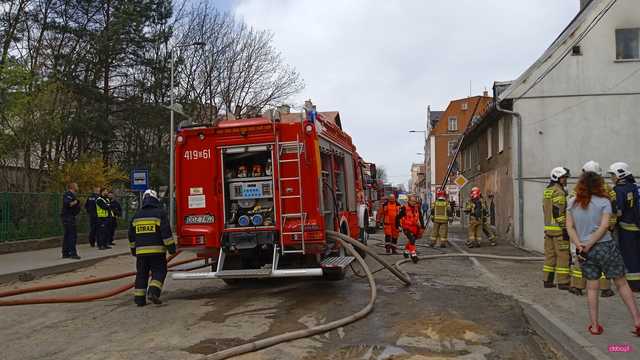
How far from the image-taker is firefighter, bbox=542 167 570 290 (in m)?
8.77

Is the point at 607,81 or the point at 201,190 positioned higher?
the point at 607,81

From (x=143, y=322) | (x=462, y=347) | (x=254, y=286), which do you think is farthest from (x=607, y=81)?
(x=143, y=322)

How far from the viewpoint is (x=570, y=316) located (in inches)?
269

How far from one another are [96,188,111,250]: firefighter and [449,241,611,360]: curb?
12294 mm

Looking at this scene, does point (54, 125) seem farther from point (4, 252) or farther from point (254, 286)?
point (254, 286)

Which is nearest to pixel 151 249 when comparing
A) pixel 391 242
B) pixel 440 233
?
pixel 391 242

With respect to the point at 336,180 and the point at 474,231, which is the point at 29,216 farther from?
the point at 474,231

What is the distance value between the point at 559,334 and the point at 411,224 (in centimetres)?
706

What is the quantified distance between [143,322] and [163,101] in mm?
25887

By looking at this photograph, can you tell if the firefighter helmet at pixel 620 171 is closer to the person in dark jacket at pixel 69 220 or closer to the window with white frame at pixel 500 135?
the person in dark jacket at pixel 69 220

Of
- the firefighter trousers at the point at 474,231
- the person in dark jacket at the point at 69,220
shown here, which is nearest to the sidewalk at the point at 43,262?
the person in dark jacket at the point at 69,220

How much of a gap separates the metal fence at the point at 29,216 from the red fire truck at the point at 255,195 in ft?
30.3

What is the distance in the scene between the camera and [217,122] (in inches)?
362

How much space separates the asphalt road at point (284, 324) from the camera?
575 cm
